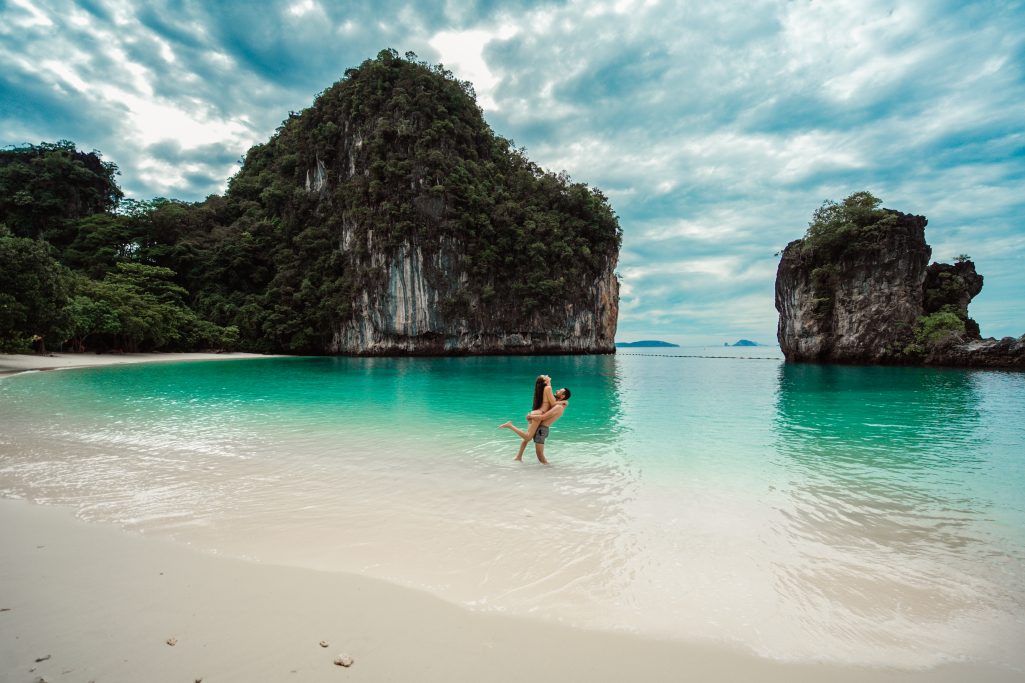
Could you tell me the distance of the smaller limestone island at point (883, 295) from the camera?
31.0m

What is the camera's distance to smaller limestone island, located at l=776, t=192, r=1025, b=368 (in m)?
31.0

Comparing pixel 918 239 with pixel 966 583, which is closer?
pixel 966 583

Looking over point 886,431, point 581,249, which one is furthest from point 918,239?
point 886,431

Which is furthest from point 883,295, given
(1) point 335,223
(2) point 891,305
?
(1) point 335,223

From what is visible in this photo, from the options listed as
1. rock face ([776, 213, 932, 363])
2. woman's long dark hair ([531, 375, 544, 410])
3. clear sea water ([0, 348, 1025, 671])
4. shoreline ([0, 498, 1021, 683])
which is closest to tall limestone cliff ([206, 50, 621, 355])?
rock face ([776, 213, 932, 363])

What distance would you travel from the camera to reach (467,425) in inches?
386

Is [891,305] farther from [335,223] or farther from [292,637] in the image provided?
[335,223]

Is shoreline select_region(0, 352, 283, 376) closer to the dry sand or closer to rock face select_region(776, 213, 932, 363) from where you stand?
the dry sand

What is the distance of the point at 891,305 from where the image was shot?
32094 mm

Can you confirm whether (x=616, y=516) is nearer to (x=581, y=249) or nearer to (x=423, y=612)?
(x=423, y=612)

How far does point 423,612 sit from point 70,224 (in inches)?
2205

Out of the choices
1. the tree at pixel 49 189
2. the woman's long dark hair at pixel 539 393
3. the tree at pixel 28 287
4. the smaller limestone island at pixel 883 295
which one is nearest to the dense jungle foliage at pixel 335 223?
the tree at pixel 49 189

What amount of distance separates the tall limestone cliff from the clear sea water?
3117 centimetres

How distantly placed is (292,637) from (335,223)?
152ft
